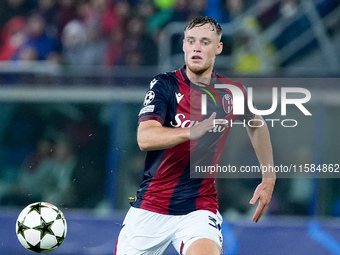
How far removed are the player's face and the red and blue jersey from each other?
0.40 feet

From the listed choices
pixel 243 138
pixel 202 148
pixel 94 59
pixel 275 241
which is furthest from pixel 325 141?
pixel 202 148

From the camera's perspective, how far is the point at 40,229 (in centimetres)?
547

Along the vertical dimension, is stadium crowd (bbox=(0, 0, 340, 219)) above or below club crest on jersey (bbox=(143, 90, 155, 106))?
above

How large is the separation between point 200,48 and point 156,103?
540 mm

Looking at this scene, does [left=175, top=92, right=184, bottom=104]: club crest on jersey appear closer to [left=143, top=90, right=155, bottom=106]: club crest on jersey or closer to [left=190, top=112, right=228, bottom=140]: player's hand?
[left=143, top=90, right=155, bottom=106]: club crest on jersey

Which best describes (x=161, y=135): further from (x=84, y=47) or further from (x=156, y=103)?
(x=84, y=47)

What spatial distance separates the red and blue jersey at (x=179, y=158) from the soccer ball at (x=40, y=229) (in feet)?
3.17

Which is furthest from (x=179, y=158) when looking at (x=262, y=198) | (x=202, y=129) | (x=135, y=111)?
(x=135, y=111)

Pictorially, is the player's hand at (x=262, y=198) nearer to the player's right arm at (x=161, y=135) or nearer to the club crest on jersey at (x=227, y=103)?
the club crest on jersey at (x=227, y=103)

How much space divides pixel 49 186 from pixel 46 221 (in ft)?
10.7

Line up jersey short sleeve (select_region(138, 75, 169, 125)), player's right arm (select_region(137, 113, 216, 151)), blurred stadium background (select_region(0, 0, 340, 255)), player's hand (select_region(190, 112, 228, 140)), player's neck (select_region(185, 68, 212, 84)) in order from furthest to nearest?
blurred stadium background (select_region(0, 0, 340, 255)) < player's neck (select_region(185, 68, 212, 84)) < jersey short sleeve (select_region(138, 75, 169, 125)) < player's right arm (select_region(137, 113, 216, 151)) < player's hand (select_region(190, 112, 228, 140))

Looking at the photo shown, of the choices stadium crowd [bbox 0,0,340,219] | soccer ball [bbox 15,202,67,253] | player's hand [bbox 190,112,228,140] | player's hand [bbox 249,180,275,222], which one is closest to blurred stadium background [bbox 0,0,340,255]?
A: stadium crowd [bbox 0,0,340,219]

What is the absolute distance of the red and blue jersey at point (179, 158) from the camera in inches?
189

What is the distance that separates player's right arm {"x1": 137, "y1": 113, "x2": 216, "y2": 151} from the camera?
13.7 feet
